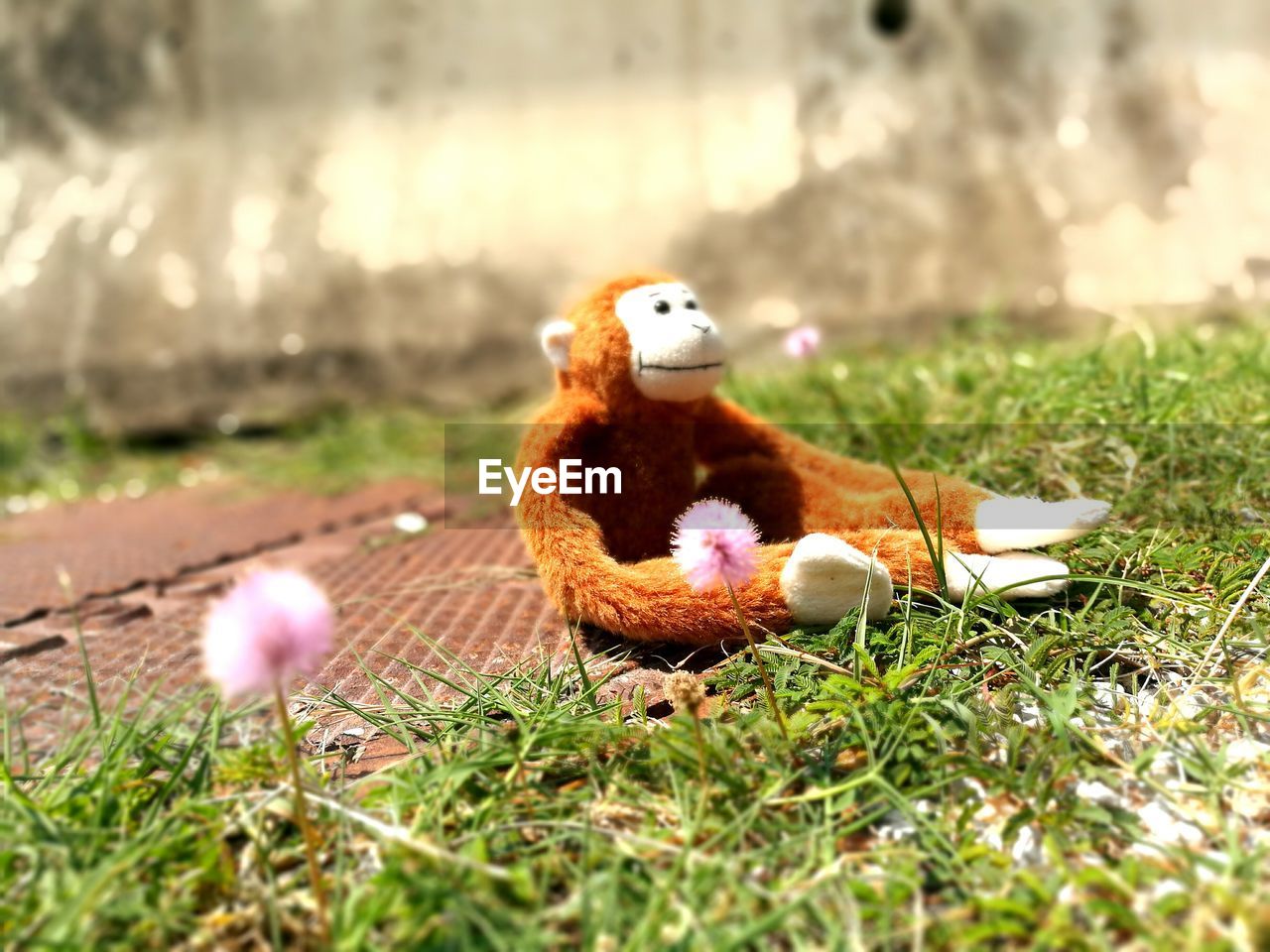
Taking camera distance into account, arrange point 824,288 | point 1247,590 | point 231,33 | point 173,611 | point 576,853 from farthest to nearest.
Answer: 1. point 231,33
2. point 824,288
3. point 173,611
4. point 1247,590
5. point 576,853

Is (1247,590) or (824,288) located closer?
(1247,590)

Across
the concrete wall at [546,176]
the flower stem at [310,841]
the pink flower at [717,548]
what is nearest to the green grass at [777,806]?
the flower stem at [310,841]

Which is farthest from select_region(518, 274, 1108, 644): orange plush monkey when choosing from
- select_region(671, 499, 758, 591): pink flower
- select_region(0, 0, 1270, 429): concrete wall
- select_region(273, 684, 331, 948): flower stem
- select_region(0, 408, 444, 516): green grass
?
select_region(0, 0, 1270, 429): concrete wall

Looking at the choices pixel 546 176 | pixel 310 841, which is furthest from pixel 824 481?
pixel 546 176

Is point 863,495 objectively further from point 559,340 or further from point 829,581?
point 559,340

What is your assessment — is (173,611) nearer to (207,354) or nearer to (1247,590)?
(1247,590)

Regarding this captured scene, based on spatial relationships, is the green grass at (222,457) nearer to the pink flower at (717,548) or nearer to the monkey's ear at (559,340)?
the monkey's ear at (559,340)

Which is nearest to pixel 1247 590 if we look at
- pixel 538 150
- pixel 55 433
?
pixel 538 150
